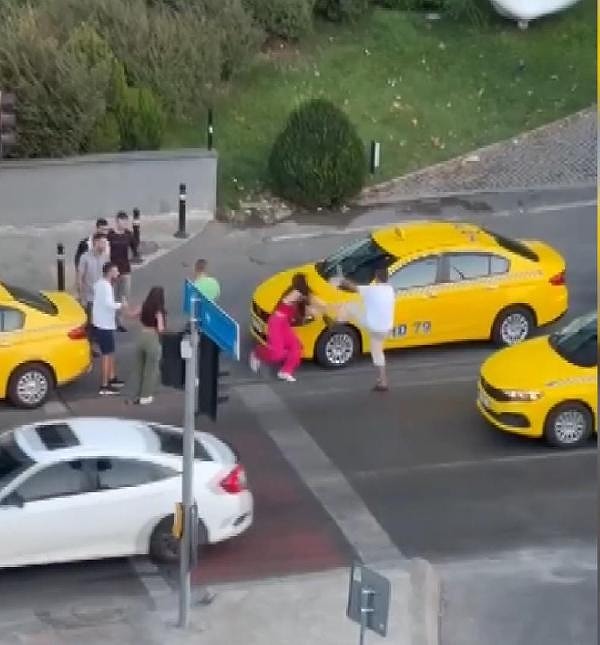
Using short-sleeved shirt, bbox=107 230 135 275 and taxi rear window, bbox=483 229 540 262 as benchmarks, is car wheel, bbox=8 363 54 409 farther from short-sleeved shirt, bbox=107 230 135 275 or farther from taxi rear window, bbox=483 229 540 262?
taxi rear window, bbox=483 229 540 262

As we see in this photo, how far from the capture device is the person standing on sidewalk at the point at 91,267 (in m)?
21.3

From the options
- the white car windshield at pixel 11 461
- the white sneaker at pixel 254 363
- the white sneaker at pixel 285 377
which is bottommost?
the white sneaker at pixel 285 377

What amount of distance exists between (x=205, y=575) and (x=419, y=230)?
7.39m

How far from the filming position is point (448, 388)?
814 inches

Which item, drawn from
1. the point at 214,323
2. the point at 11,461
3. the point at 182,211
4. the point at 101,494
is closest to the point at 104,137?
the point at 182,211

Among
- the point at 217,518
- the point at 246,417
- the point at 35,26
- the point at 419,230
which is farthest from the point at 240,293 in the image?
the point at 217,518

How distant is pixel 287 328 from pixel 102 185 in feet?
23.5

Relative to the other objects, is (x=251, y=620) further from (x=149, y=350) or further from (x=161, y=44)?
(x=161, y=44)

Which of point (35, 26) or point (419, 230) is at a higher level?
point (35, 26)

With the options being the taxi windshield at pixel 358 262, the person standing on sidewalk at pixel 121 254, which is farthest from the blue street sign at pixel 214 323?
the person standing on sidewalk at pixel 121 254

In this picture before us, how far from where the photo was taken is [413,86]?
31.0 meters

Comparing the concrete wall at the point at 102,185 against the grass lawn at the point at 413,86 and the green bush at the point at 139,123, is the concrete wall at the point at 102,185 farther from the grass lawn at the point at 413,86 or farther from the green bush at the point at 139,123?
the grass lawn at the point at 413,86

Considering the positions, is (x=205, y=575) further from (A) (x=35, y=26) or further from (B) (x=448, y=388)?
(A) (x=35, y=26)

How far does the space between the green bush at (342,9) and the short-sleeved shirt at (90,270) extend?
41.2ft
